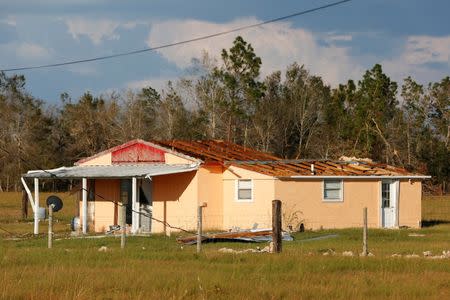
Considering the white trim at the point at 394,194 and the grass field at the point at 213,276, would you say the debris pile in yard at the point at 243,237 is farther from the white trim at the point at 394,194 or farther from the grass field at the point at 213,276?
the white trim at the point at 394,194

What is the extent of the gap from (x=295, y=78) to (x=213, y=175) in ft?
156

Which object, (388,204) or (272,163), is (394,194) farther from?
(272,163)

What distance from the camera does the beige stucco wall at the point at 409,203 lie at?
3631cm

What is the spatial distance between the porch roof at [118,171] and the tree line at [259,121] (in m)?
31.6

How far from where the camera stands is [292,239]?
90.4 ft

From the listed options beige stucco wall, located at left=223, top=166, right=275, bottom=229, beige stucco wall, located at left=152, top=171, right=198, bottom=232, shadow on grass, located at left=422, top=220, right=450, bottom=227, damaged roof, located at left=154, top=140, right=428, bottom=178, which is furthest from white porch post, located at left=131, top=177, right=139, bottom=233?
Result: shadow on grass, located at left=422, top=220, right=450, bottom=227

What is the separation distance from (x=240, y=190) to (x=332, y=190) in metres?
3.63

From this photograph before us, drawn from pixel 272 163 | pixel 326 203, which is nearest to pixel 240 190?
pixel 272 163

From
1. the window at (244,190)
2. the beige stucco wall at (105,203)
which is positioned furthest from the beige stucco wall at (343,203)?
the beige stucco wall at (105,203)

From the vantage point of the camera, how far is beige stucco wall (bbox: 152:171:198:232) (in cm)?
3425

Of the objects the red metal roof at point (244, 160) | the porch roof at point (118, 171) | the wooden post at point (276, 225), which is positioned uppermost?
the red metal roof at point (244, 160)

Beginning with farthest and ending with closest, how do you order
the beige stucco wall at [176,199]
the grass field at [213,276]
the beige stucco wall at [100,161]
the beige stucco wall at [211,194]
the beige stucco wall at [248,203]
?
the beige stucco wall at [100,161], the beige stucco wall at [211,194], the beige stucco wall at [176,199], the beige stucco wall at [248,203], the grass field at [213,276]

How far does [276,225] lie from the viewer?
19.0 metres

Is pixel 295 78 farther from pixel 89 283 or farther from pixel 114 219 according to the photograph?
pixel 89 283
